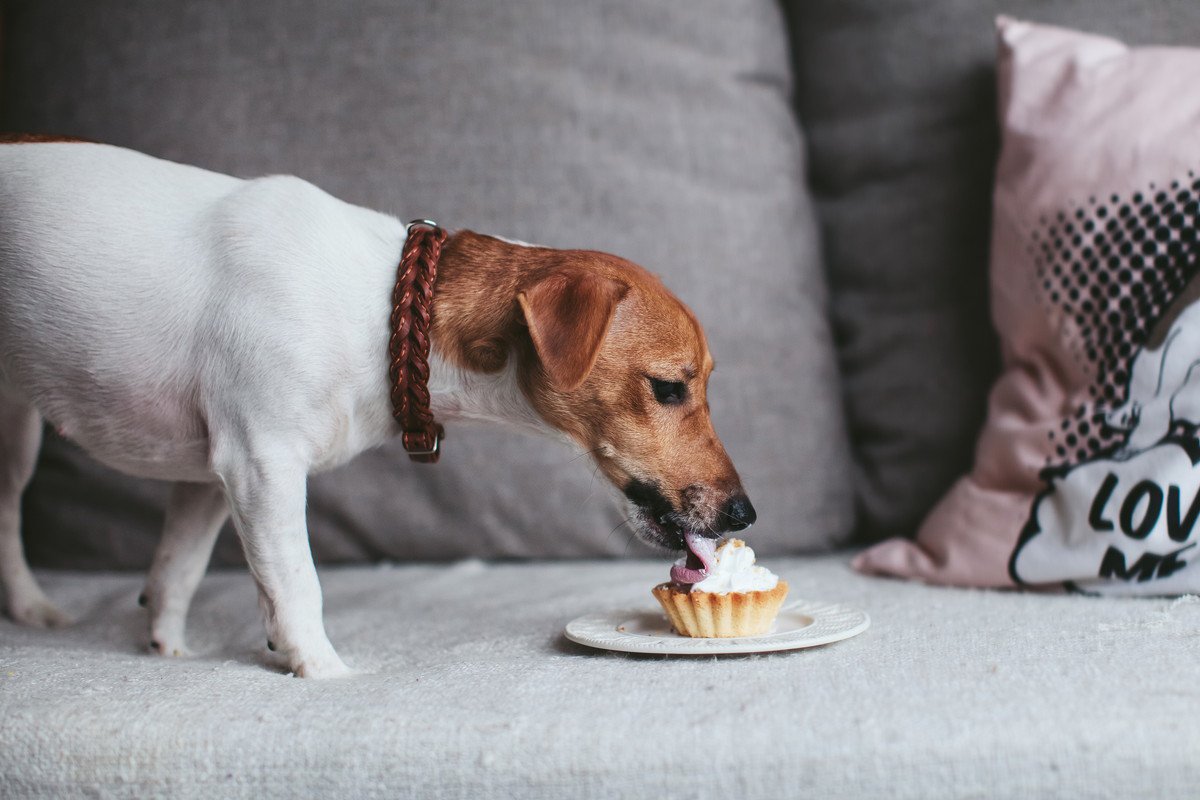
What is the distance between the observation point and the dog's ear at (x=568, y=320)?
1.17 metres

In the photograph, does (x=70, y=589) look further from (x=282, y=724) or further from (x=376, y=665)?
(x=282, y=724)

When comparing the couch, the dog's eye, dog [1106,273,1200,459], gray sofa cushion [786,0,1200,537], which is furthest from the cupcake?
gray sofa cushion [786,0,1200,537]

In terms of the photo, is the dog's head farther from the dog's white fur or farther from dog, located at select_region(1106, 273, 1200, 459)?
dog, located at select_region(1106, 273, 1200, 459)

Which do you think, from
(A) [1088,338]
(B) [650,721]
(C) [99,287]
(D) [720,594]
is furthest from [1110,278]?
(C) [99,287]

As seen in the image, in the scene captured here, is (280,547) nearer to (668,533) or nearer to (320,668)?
(320,668)

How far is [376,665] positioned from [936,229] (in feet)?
4.14

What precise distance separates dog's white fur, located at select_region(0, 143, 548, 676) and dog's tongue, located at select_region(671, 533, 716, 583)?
10.6 inches

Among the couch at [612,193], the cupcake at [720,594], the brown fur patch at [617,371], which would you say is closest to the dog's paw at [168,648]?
the couch at [612,193]

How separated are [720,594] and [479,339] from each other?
422 mm

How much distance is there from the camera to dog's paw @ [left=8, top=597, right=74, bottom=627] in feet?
4.91

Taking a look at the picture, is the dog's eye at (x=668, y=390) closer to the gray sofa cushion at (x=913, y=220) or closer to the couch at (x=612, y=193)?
the couch at (x=612, y=193)

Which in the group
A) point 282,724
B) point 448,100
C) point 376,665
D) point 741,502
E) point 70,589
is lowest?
point 70,589

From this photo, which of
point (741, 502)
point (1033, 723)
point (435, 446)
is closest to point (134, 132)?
point (435, 446)

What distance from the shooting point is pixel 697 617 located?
1.16m
